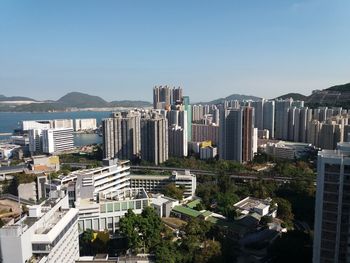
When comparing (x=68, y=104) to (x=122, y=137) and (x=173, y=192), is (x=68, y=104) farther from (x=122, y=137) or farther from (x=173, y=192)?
(x=173, y=192)

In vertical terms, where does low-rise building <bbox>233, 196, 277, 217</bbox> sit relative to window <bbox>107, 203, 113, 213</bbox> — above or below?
below

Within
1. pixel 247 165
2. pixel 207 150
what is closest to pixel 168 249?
pixel 247 165

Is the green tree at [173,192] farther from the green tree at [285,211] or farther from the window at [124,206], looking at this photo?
the green tree at [285,211]

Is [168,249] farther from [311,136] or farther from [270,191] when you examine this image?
[311,136]

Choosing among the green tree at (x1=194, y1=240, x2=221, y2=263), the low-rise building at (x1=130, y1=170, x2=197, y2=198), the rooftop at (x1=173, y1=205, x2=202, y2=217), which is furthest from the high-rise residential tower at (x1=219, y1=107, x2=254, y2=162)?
the green tree at (x1=194, y1=240, x2=221, y2=263)

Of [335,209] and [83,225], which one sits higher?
[335,209]

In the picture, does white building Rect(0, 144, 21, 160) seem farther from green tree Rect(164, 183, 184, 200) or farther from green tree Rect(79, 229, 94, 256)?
green tree Rect(79, 229, 94, 256)

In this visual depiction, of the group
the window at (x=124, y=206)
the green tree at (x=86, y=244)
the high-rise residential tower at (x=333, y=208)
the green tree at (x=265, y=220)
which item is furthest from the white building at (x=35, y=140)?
the high-rise residential tower at (x=333, y=208)

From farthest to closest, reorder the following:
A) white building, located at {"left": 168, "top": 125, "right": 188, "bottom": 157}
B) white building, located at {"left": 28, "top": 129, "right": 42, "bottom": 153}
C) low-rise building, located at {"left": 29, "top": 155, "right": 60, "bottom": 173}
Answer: white building, located at {"left": 28, "top": 129, "right": 42, "bottom": 153}, white building, located at {"left": 168, "top": 125, "right": 188, "bottom": 157}, low-rise building, located at {"left": 29, "top": 155, "right": 60, "bottom": 173}
